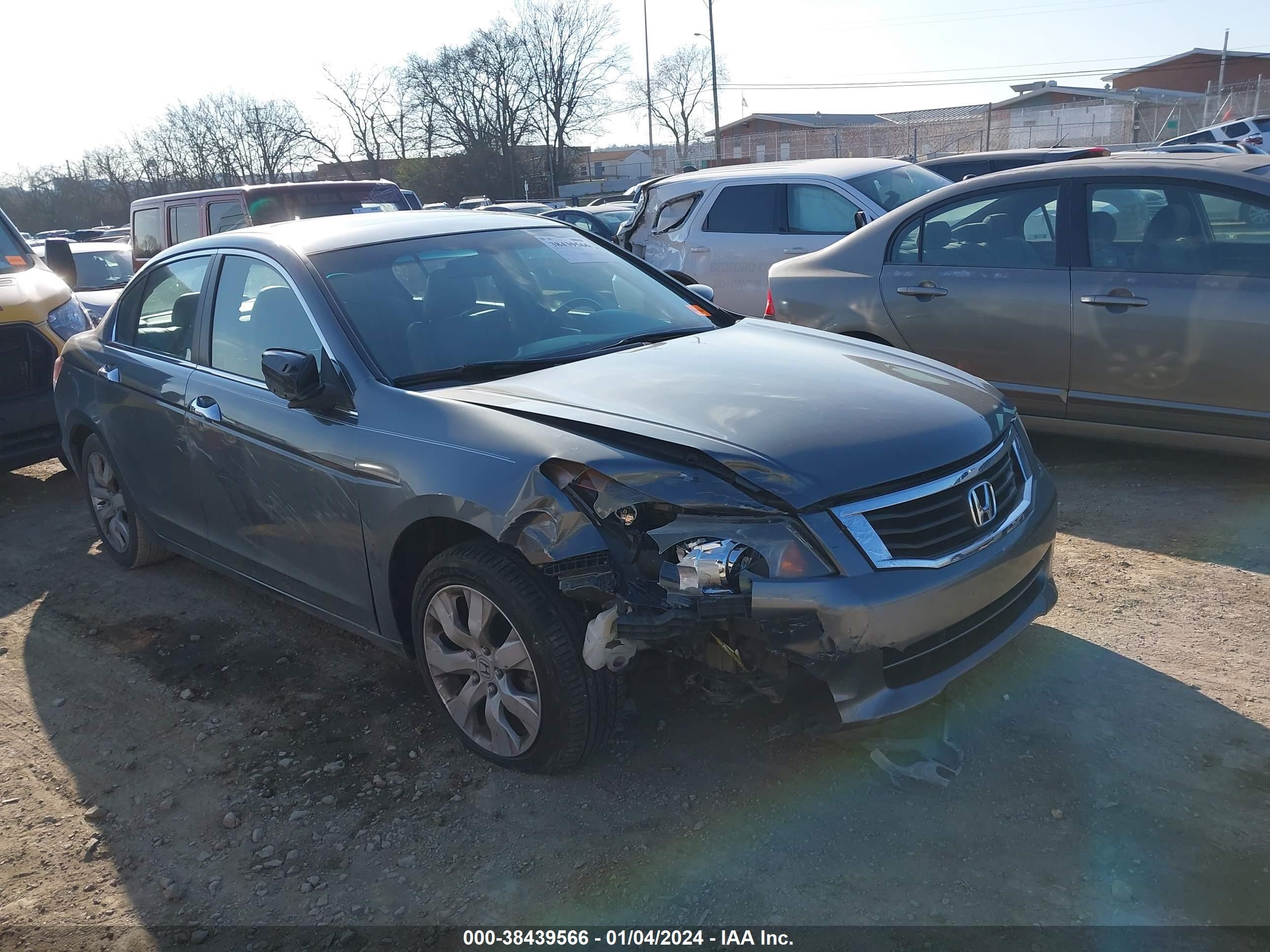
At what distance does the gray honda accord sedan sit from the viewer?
2.77 metres

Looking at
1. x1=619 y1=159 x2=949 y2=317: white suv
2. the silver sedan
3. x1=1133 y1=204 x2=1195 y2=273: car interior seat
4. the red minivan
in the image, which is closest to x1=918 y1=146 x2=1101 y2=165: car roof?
x1=619 y1=159 x2=949 y2=317: white suv

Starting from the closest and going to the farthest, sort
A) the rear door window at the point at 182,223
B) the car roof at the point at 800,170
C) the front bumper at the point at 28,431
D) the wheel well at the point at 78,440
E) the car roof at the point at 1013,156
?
the wheel well at the point at 78,440, the front bumper at the point at 28,431, the car roof at the point at 800,170, the rear door window at the point at 182,223, the car roof at the point at 1013,156

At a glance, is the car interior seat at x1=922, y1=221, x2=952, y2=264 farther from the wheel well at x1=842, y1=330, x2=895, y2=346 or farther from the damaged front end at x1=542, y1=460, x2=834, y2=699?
the damaged front end at x1=542, y1=460, x2=834, y2=699

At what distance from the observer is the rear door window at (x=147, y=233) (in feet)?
35.6

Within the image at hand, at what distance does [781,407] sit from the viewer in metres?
3.12

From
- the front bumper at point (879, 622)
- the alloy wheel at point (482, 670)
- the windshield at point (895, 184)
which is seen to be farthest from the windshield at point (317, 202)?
the front bumper at point (879, 622)

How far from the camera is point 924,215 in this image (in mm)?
6129

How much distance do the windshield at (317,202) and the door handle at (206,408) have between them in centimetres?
568

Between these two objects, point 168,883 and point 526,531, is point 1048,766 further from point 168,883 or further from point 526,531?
point 168,883

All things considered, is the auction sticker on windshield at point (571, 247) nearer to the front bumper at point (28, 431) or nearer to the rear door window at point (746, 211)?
the front bumper at point (28, 431)

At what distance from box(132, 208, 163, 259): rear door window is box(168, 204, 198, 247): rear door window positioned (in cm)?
21

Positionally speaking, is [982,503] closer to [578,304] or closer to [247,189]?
[578,304]

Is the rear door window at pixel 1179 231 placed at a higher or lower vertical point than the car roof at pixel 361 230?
lower

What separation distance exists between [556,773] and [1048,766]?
1.50 meters
